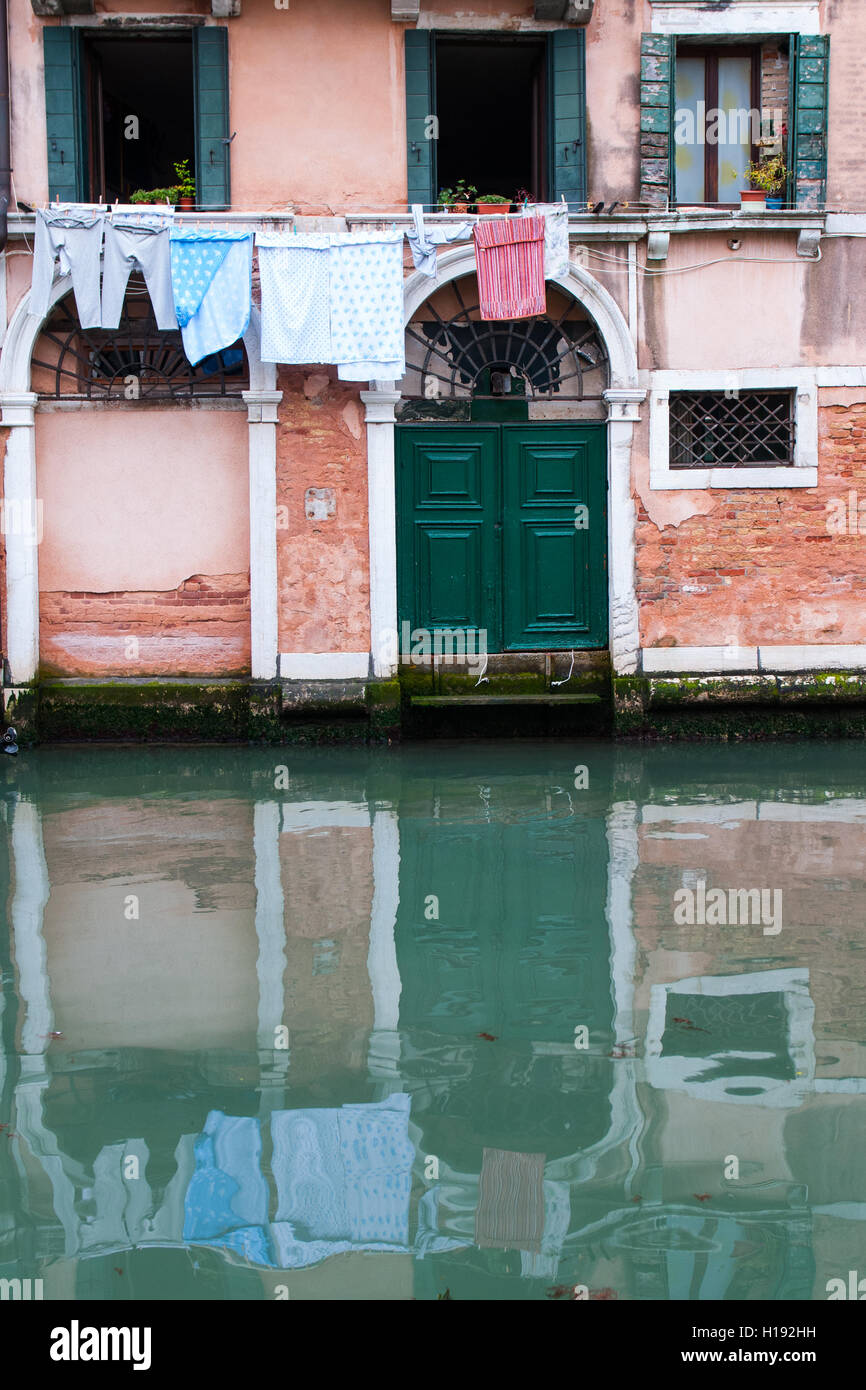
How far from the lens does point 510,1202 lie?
10.4 ft

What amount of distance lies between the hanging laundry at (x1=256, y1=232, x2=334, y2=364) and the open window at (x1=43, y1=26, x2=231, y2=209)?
76 centimetres

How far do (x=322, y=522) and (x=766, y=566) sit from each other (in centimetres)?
351

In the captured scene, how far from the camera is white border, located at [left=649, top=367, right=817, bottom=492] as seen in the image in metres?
10.8

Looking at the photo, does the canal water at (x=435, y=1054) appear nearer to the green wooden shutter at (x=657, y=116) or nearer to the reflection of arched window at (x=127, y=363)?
the reflection of arched window at (x=127, y=363)

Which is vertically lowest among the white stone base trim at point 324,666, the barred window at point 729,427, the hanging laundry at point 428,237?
the white stone base trim at point 324,666

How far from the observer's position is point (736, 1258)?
2910 millimetres

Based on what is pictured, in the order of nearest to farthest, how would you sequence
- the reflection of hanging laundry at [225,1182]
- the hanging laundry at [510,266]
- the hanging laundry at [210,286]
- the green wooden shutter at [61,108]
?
1. the reflection of hanging laundry at [225,1182]
2. the hanging laundry at [210,286]
3. the hanging laundry at [510,266]
4. the green wooden shutter at [61,108]

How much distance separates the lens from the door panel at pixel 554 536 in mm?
11156

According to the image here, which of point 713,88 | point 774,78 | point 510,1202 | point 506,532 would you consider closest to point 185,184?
point 506,532

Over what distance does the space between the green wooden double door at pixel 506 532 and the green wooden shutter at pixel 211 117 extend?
90.5 inches

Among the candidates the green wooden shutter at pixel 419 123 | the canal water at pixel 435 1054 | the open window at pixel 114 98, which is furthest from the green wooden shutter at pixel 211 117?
the canal water at pixel 435 1054

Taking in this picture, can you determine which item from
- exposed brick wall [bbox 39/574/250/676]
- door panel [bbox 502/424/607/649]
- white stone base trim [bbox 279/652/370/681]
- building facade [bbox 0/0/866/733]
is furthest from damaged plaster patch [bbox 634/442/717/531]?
exposed brick wall [bbox 39/574/250/676]

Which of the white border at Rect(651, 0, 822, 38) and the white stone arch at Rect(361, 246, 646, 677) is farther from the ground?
the white border at Rect(651, 0, 822, 38)

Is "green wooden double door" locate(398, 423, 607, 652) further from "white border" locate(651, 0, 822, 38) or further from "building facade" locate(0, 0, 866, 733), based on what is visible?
"white border" locate(651, 0, 822, 38)
